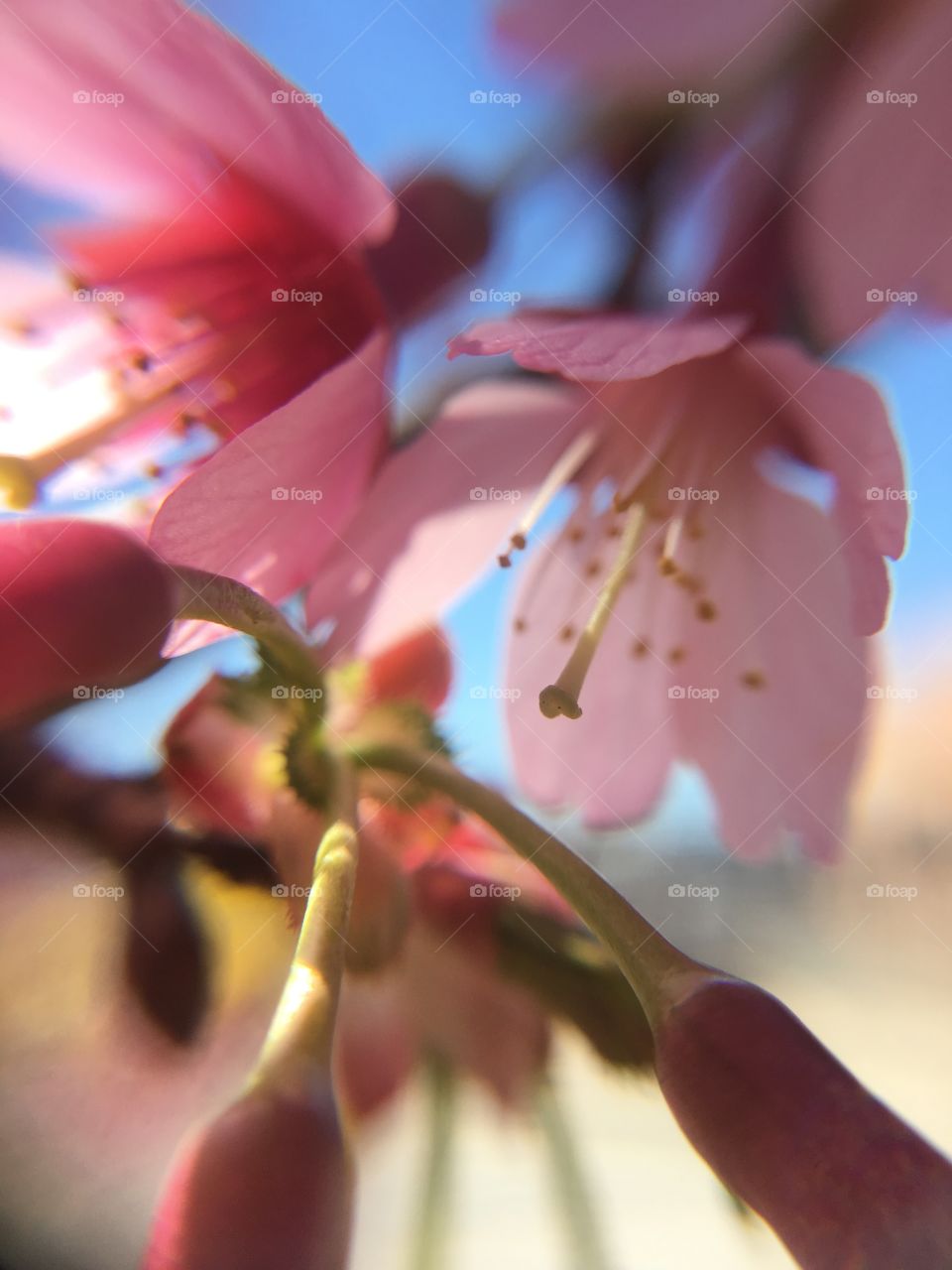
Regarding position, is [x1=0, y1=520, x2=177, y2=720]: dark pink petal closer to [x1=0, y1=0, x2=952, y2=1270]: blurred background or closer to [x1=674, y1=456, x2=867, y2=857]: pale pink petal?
[x1=0, y1=0, x2=952, y2=1270]: blurred background

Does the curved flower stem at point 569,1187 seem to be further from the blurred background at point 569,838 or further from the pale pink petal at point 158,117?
the pale pink petal at point 158,117

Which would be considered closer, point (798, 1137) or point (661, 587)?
point (798, 1137)

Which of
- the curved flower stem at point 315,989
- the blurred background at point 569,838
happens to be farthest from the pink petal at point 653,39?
the curved flower stem at point 315,989

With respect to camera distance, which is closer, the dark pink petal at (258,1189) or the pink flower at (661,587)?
the dark pink petal at (258,1189)

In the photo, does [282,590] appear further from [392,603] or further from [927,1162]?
[927,1162]

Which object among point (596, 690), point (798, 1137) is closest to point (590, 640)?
point (596, 690)

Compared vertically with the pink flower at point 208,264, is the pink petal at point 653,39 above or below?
above

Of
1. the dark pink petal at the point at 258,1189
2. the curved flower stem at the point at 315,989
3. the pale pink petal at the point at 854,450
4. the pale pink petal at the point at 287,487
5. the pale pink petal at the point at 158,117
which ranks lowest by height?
the dark pink petal at the point at 258,1189

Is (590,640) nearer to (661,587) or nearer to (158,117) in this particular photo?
(661,587)
